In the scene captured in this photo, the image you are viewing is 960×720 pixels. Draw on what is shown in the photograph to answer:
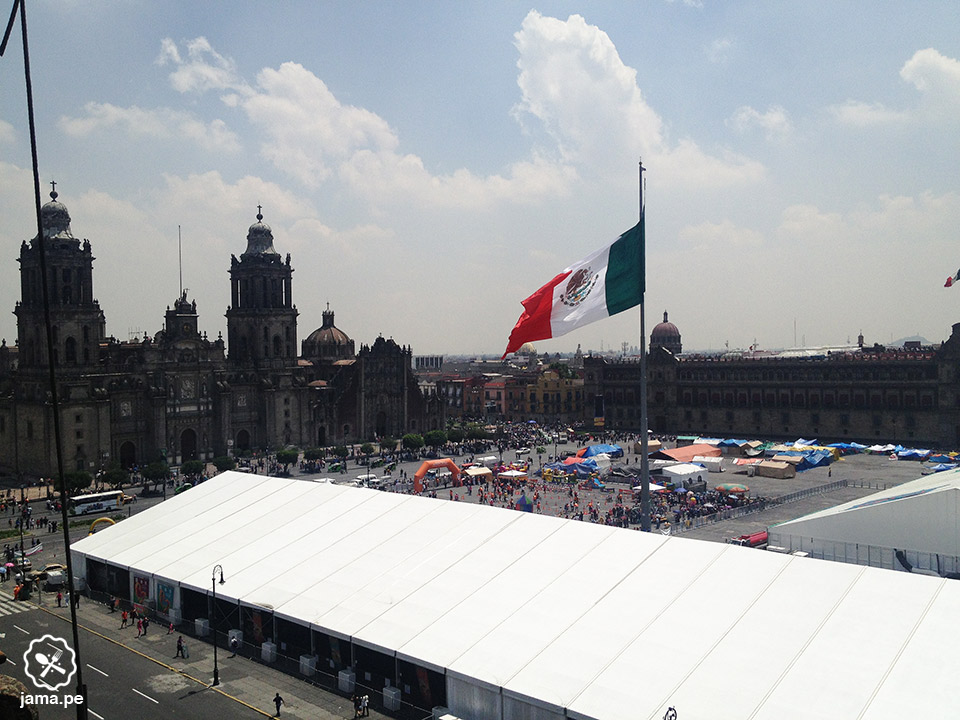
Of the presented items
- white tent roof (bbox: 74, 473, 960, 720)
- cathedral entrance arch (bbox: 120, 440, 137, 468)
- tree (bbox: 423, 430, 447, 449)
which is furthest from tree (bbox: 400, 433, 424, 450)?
white tent roof (bbox: 74, 473, 960, 720)

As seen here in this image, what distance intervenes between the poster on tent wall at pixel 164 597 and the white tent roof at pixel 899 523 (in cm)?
2251

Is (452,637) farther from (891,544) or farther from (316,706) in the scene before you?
(891,544)

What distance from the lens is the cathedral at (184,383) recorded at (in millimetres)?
70000

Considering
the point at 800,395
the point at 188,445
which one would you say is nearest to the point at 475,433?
the point at 188,445

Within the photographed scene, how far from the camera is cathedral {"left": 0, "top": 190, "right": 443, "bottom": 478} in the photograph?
230 ft

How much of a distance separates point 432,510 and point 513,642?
385 inches

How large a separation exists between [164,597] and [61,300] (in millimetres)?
49676

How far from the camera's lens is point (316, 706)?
22578 mm

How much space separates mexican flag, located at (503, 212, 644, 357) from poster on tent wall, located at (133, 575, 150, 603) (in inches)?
702

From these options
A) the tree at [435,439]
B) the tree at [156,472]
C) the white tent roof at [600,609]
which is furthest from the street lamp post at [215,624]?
the tree at [435,439]

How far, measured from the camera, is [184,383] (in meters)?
77.7

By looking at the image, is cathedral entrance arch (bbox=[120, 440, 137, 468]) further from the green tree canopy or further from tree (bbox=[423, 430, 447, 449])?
tree (bbox=[423, 430, 447, 449])

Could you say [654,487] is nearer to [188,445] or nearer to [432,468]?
[432,468]

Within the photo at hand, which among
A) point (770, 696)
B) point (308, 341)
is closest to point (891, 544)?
point (770, 696)
